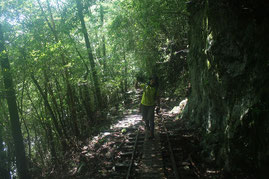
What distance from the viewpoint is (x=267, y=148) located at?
12.0ft

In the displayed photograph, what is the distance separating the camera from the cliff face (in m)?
4.07

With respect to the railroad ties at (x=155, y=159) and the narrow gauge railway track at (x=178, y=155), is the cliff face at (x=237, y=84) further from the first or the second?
the railroad ties at (x=155, y=159)

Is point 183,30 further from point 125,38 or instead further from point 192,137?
point 192,137

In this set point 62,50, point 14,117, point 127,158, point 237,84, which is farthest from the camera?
point 62,50

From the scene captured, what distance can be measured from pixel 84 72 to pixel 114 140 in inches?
247

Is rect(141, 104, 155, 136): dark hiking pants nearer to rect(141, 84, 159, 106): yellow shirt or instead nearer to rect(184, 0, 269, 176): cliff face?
Answer: rect(141, 84, 159, 106): yellow shirt

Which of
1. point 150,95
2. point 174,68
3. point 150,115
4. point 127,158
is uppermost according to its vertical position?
point 174,68

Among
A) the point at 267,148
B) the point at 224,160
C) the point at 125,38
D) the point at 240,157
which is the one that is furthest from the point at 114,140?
the point at 125,38

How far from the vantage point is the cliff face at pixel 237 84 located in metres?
4.07

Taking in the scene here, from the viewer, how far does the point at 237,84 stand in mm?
5176

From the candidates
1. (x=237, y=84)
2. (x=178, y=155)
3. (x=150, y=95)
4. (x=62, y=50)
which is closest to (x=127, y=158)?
(x=178, y=155)

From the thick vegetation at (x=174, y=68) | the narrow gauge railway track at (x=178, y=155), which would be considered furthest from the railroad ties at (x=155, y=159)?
the thick vegetation at (x=174, y=68)

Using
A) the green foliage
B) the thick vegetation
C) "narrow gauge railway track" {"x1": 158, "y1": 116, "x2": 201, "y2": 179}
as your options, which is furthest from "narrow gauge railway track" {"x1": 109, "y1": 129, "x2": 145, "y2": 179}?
the green foliage

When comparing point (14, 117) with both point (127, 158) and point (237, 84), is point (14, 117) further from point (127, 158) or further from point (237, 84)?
point (237, 84)
